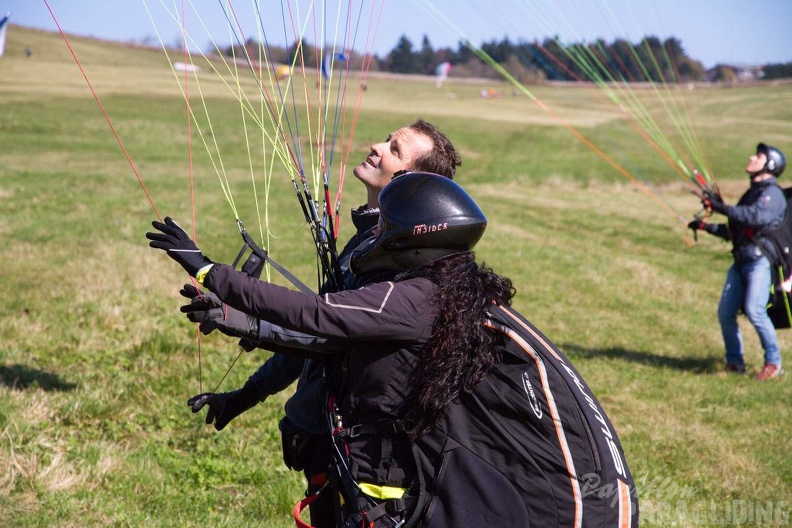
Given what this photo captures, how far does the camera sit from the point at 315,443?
3.53 metres

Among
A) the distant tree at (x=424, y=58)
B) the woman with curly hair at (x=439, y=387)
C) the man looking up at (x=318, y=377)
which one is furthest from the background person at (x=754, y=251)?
the distant tree at (x=424, y=58)

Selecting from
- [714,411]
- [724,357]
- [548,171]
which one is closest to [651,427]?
[714,411]

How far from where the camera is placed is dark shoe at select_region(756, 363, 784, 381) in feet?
27.7

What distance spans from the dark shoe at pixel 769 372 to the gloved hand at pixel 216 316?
7.00 m

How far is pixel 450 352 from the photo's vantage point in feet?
9.12

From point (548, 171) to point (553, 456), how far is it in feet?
101

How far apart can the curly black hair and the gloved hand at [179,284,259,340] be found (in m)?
0.66

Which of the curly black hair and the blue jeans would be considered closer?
the curly black hair

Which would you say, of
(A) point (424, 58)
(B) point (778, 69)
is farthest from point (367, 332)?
(A) point (424, 58)

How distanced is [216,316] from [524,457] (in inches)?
47.2

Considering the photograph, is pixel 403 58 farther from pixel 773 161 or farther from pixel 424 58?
pixel 773 161

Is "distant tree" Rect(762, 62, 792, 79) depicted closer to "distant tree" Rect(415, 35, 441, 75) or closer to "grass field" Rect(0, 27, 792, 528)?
"grass field" Rect(0, 27, 792, 528)

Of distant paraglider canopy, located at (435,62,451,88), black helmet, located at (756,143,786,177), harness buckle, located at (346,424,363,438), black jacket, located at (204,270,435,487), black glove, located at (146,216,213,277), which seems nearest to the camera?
black jacket, located at (204,270,435,487)

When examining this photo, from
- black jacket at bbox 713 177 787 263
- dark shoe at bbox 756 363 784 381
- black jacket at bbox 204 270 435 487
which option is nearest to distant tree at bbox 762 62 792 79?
black jacket at bbox 713 177 787 263
